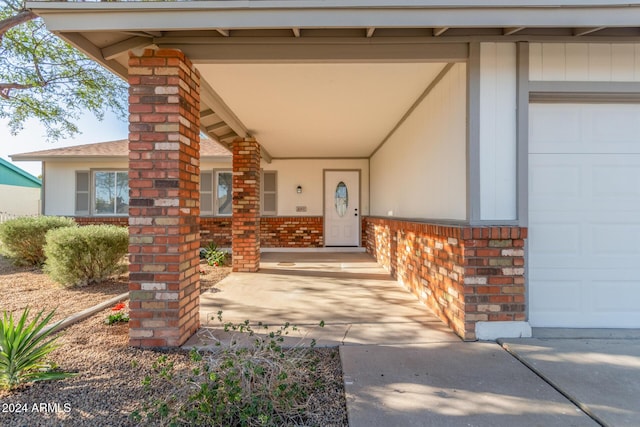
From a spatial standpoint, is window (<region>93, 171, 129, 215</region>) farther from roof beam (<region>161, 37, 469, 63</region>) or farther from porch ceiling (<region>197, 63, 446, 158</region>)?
roof beam (<region>161, 37, 469, 63</region>)

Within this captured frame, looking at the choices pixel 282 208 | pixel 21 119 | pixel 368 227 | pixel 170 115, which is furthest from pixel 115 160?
pixel 170 115

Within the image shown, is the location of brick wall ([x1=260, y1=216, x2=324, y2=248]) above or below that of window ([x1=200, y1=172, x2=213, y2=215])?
below

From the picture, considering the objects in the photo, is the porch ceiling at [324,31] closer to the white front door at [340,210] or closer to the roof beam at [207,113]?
the roof beam at [207,113]

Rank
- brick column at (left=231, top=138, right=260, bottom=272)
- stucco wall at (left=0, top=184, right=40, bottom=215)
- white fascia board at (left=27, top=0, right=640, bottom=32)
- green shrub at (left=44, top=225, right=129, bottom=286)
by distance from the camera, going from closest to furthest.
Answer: white fascia board at (left=27, top=0, right=640, bottom=32)
green shrub at (left=44, top=225, right=129, bottom=286)
brick column at (left=231, top=138, right=260, bottom=272)
stucco wall at (left=0, top=184, right=40, bottom=215)

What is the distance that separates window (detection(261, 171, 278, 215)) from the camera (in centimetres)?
1020

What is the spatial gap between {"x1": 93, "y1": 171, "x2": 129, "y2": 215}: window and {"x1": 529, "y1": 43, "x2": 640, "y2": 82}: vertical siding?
34.5ft

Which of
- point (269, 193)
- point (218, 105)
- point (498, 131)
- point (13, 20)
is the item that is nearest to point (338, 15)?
point (498, 131)

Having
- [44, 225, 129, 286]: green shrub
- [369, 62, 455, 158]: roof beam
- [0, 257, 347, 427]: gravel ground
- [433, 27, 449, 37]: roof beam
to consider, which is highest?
[433, 27, 449, 37]: roof beam

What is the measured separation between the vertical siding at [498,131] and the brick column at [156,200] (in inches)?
112

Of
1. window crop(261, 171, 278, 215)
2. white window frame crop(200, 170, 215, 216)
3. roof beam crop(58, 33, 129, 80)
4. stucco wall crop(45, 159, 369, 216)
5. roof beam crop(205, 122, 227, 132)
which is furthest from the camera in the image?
window crop(261, 171, 278, 215)

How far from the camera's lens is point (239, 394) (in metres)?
1.93

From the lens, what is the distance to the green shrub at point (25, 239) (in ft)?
22.4

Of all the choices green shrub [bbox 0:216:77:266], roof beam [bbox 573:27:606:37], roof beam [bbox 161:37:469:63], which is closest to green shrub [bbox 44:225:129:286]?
green shrub [bbox 0:216:77:266]

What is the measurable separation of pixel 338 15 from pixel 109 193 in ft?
32.0
